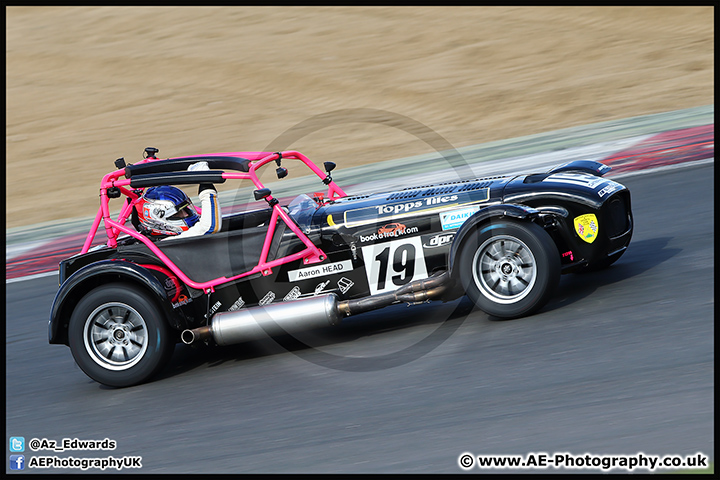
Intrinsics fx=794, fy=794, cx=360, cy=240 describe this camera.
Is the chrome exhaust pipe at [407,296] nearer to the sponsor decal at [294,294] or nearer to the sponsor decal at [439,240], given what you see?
the sponsor decal at [439,240]

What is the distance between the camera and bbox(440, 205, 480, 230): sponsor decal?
232 inches

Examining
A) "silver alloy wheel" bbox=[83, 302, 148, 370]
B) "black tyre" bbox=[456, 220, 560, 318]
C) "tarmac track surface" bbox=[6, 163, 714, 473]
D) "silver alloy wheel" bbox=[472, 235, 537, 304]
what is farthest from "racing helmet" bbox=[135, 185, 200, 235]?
"silver alloy wheel" bbox=[472, 235, 537, 304]

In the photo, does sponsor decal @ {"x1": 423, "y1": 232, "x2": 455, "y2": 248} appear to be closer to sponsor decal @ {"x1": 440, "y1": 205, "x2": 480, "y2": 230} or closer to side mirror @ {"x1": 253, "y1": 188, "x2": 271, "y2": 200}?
sponsor decal @ {"x1": 440, "y1": 205, "x2": 480, "y2": 230}

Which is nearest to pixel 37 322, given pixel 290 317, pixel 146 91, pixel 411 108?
pixel 290 317

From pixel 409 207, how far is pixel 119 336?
7.80 ft

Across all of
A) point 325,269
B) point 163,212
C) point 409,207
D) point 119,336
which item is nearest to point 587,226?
point 409,207

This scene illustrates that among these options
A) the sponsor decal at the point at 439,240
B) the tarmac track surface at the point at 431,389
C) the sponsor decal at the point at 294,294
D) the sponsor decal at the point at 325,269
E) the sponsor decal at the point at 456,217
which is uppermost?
the sponsor decal at the point at 456,217

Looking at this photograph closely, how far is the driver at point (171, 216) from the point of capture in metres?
6.03

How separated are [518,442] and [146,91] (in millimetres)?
15719

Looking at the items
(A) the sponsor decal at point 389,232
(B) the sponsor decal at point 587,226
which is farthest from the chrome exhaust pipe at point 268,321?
(B) the sponsor decal at point 587,226

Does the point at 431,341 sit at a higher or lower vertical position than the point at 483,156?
lower

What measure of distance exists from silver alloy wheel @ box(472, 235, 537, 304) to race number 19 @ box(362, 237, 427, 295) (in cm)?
50

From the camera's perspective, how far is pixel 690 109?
471 inches

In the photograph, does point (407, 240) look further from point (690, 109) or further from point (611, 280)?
point (690, 109)
